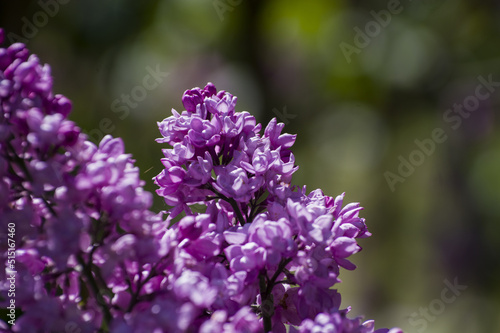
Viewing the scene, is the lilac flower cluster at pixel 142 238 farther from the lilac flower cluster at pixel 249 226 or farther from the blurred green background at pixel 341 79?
the blurred green background at pixel 341 79

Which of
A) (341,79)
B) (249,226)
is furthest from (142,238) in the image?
(341,79)

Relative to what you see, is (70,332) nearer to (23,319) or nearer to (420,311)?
(23,319)

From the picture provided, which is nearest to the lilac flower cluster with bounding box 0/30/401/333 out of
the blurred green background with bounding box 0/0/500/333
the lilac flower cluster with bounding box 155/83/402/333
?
the lilac flower cluster with bounding box 155/83/402/333

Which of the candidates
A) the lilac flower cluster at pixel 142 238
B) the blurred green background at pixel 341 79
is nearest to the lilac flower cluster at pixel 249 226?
the lilac flower cluster at pixel 142 238

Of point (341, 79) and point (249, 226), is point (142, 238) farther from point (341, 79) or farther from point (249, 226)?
point (341, 79)

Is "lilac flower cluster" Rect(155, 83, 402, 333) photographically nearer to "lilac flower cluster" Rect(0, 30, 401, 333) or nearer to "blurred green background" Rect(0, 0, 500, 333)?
"lilac flower cluster" Rect(0, 30, 401, 333)

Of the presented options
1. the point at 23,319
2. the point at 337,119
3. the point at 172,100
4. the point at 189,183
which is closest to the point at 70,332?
the point at 23,319

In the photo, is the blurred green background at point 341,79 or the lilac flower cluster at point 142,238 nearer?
the lilac flower cluster at point 142,238
